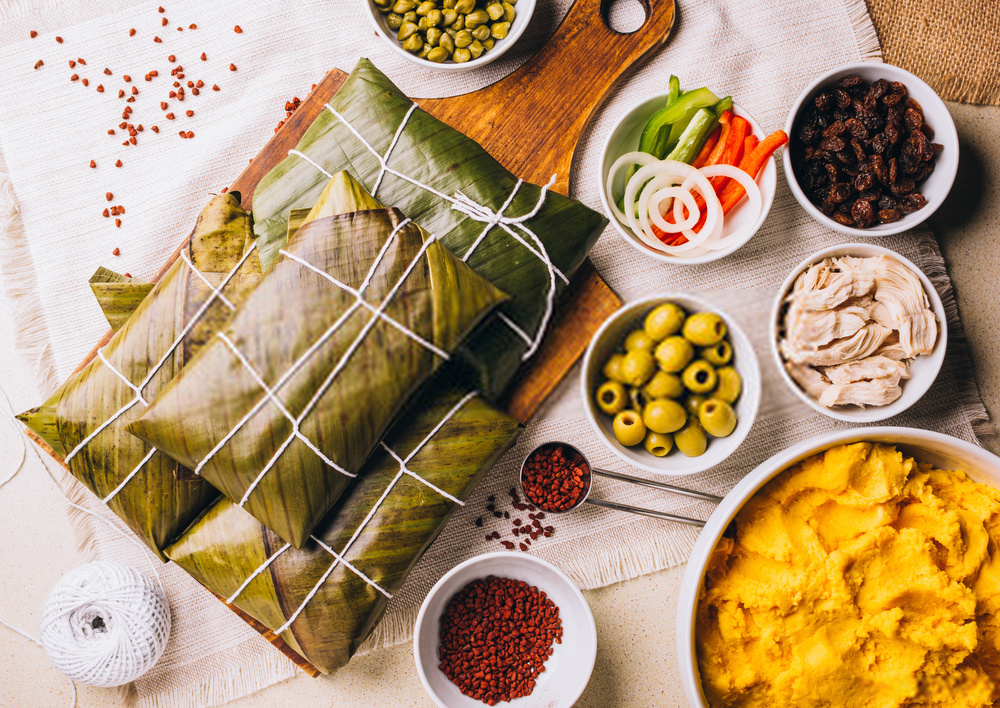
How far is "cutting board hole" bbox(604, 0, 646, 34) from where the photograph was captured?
6.01ft

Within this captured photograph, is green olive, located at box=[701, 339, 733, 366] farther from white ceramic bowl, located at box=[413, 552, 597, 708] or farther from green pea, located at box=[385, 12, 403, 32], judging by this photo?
green pea, located at box=[385, 12, 403, 32]

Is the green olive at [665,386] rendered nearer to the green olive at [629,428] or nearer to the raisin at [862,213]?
the green olive at [629,428]

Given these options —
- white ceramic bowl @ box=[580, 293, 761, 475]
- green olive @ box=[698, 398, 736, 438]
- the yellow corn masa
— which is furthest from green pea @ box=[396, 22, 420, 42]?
the yellow corn masa

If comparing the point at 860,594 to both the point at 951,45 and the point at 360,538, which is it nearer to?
the point at 360,538

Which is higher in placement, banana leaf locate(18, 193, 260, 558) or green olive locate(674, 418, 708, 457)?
banana leaf locate(18, 193, 260, 558)

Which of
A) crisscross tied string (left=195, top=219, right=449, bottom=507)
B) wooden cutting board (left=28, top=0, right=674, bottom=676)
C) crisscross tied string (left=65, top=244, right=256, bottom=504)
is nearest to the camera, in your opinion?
crisscross tied string (left=195, top=219, right=449, bottom=507)

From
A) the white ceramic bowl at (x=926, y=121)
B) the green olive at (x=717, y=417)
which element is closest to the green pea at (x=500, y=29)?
the white ceramic bowl at (x=926, y=121)

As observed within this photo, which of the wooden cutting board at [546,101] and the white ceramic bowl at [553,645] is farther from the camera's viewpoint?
the wooden cutting board at [546,101]

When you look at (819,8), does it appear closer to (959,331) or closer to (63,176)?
(959,331)

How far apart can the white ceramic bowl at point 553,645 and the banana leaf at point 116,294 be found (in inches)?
44.5

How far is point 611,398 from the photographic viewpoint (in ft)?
5.42

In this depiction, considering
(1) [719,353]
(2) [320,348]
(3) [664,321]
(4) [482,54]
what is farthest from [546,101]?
(2) [320,348]

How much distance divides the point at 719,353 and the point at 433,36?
115 cm

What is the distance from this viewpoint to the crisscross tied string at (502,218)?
1.62 m
